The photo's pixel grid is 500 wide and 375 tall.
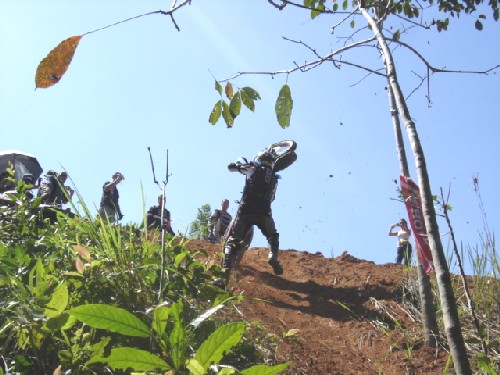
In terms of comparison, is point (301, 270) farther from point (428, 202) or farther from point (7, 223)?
point (428, 202)

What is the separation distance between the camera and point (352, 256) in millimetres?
7664

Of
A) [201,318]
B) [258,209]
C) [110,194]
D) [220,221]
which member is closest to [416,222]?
[201,318]

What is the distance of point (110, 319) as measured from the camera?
3.96 feet

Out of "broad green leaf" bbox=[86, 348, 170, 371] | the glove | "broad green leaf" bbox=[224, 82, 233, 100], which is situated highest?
the glove

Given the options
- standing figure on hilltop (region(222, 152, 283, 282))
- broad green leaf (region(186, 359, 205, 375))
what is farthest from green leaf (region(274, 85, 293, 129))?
standing figure on hilltop (region(222, 152, 283, 282))

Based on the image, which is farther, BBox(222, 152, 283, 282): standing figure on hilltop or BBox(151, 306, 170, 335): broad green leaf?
BBox(222, 152, 283, 282): standing figure on hilltop

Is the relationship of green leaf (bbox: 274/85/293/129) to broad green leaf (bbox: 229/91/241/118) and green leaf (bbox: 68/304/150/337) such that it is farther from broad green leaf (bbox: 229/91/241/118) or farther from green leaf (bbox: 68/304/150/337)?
green leaf (bbox: 68/304/150/337)

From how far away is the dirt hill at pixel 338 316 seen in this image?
3.48m

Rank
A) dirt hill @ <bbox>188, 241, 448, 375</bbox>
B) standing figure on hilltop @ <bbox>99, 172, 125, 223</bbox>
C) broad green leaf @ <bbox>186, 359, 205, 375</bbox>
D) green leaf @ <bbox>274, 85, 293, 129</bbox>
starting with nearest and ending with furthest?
broad green leaf @ <bbox>186, 359, 205, 375</bbox>, green leaf @ <bbox>274, 85, 293, 129</bbox>, dirt hill @ <bbox>188, 241, 448, 375</bbox>, standing figure on hilltop @ <bbox>99, 172, 125, 223</bbox>

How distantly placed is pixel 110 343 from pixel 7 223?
1547 mm

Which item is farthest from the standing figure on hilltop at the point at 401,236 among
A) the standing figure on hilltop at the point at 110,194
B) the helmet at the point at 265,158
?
the standing figure on hilltop at the point at 110,194

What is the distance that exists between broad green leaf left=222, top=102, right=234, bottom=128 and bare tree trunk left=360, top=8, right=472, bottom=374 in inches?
25.9

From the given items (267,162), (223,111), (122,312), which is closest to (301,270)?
(267,162)

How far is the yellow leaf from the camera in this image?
60.0 inches
